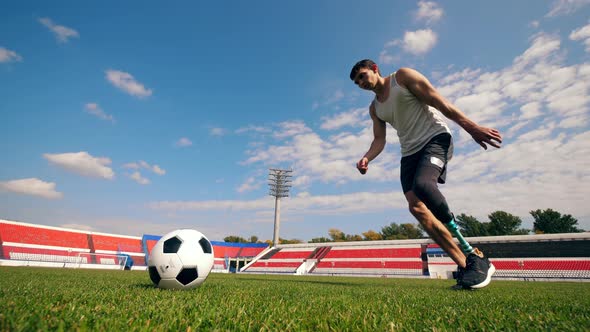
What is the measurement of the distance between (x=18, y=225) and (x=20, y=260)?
5969mm

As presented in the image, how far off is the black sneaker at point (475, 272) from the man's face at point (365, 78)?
2574 millimetres

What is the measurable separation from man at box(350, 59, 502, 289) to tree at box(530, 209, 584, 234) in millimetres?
66757

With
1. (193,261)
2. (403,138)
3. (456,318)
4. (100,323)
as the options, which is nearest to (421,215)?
(403,138)

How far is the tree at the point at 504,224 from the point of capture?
5725 cm

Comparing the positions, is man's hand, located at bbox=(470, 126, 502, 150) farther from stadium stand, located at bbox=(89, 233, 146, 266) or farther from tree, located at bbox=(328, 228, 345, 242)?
tree, located at bbox=(328, 228, 345, 242)

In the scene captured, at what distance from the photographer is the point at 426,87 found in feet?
12.6

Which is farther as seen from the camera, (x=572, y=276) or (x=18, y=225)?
(x=18, y=225)

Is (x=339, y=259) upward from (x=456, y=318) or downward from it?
downward

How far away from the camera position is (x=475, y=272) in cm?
363

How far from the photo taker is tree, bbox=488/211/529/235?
5725cm

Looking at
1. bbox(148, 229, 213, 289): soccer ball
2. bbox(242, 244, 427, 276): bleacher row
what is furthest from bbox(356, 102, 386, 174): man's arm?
bbox(242, 244, 427, 276): bleacher row

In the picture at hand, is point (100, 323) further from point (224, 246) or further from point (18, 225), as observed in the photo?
point (224, 246)

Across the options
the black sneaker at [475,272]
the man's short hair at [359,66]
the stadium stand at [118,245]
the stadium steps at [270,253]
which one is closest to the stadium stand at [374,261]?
the stadium steps at [270,253]

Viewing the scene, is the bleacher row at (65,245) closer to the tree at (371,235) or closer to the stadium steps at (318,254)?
the stadium steps at (318,254)
